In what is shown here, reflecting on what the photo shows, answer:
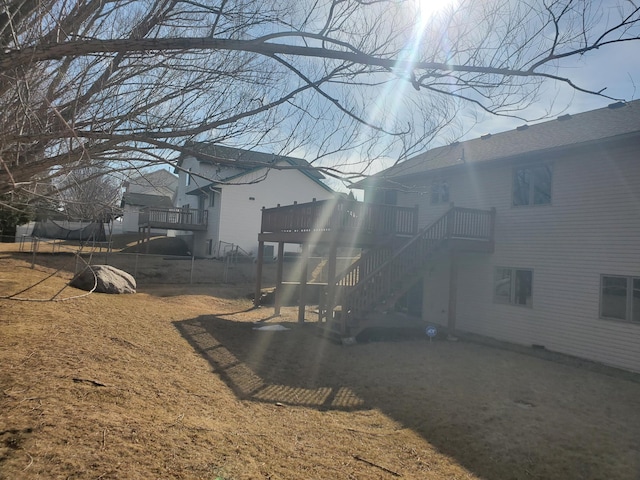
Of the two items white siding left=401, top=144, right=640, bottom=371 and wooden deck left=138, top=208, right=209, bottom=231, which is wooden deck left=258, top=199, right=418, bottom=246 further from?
wooden deck left=138, top=208, right=209, bottom=231

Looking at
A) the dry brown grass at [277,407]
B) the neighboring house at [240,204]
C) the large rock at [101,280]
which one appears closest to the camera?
the dry brown grass at [277,407]

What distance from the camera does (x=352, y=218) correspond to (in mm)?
12273

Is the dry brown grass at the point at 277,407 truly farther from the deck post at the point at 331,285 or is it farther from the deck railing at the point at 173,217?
the deck railing at the point at 173,217

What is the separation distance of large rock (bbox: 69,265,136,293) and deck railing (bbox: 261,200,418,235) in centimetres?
559

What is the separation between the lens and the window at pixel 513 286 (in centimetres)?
1261

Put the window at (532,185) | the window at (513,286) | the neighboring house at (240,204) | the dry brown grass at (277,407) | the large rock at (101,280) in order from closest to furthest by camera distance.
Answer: the dry brown grass at (277,407)
the window at (532,185)
the window at (513,286)
the large rock at (101,280)
the neighboring house at (240,204)

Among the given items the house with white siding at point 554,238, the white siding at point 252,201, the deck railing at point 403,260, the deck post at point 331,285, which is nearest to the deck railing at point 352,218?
the deck post at point 331,285

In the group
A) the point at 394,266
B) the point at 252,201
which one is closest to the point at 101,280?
the point at 394,266

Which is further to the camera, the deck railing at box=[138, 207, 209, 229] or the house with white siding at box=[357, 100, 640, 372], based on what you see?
the deck railing at box=[138, 207, 209, 229]

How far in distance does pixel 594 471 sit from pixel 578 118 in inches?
461

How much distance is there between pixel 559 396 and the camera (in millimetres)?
→ 7949

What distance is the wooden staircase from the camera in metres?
11.4

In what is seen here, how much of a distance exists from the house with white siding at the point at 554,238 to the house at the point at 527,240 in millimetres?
28

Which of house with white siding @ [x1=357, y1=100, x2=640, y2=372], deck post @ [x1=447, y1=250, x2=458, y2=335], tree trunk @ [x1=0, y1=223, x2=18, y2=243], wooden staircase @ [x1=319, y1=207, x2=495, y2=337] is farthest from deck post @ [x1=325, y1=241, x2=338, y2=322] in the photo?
tree trunk @ [x1=0, y1=223, x2=18, y2=243]
